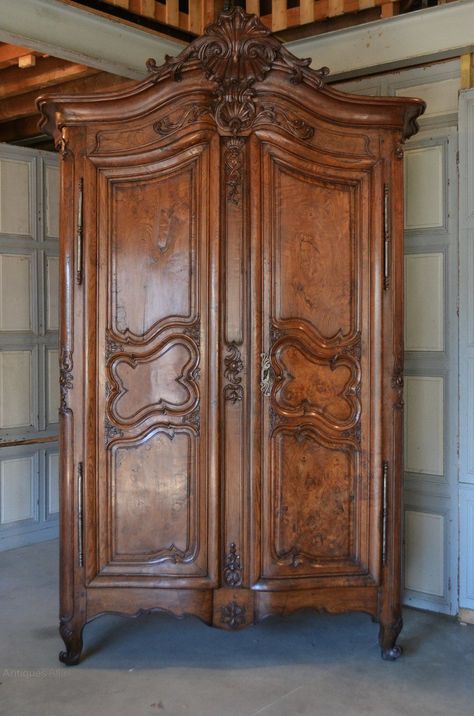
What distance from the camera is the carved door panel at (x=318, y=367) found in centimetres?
285

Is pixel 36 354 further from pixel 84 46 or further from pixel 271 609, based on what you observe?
pixel 271 609

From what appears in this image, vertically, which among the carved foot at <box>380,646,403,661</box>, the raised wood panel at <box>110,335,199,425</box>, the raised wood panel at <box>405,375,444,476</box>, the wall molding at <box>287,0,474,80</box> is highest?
the wall molding at <box>287,0,474,80</box>

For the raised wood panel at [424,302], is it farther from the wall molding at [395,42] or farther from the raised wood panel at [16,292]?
the raised wood panel at [16,292]

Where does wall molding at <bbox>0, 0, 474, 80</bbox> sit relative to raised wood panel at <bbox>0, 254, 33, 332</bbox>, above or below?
above

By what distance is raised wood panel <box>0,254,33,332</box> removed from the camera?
4492mm

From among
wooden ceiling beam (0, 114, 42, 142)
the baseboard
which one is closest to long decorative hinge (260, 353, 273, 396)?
the baseboard

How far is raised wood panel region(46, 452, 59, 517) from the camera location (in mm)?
4730

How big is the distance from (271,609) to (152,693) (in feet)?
1.70

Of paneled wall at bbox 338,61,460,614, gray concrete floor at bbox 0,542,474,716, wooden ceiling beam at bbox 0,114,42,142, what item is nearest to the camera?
gray concrete floor at bbox 0,542,474,716

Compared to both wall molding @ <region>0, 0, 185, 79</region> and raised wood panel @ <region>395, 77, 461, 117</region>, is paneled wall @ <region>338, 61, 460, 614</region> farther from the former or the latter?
wall molding @ <region>0, 0, 185, 79</region>

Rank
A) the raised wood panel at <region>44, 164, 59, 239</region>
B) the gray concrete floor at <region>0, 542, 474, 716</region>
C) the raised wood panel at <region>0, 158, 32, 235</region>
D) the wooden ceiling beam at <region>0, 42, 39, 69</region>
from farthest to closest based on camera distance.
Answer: the raised wood panel at <region>44, 164, 59, 239</region>, the raised wood panel at <region>0, 158, 32, 235</region>, the wooden ceiling beam at <region>0, 42, 39, 69</region>, the gray concrete floor at <region>0, 542, 474, 716</region>

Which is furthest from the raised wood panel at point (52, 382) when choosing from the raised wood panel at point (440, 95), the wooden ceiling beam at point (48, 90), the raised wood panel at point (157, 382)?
the raised wood panel at point (440, 95)

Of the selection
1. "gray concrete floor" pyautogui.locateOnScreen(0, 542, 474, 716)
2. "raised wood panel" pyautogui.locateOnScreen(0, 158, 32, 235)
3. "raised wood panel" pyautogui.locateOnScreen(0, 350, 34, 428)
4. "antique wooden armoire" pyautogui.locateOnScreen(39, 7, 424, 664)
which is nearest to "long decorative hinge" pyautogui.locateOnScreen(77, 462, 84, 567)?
"antique wooden armoire" pyautogui.locateOnScreen(39, 7, 424, 664)

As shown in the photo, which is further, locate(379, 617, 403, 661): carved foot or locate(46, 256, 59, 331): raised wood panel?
locate(46, 256, 59, 331): raised wood panel
